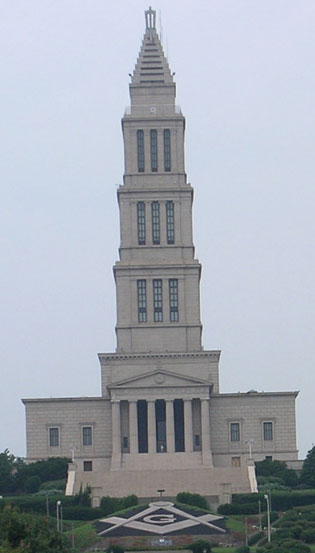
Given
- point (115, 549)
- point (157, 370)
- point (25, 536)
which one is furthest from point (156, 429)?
point (25, 536)

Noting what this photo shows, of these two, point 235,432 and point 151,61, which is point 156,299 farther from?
point 151,61

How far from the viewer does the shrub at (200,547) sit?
261 ft

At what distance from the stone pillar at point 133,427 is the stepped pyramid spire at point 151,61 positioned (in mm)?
22987

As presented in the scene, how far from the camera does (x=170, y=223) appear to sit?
113188mm

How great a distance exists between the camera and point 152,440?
351 ft

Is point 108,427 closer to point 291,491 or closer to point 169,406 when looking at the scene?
point 169,406

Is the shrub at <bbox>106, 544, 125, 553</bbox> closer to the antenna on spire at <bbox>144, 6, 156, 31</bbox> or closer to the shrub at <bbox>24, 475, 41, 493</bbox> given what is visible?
the shrub at <bbox>24, 475, 41, 493</bbox>

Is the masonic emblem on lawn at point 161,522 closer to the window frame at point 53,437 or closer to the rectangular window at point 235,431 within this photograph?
the rectangular window at point 235,431

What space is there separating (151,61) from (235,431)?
2646cm

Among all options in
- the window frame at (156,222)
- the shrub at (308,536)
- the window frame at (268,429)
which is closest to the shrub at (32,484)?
the window frame at (268,429)

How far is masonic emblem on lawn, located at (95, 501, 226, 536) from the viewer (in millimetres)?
85562

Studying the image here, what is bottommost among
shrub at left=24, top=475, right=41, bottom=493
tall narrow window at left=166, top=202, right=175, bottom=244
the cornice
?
shrub at left=24, top=475, right=41, bottom=493

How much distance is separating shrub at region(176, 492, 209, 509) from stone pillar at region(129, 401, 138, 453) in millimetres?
12878

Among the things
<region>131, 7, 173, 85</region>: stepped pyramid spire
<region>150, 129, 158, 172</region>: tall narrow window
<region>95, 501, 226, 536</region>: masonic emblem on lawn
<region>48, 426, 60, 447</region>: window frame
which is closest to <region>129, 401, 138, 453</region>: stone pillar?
<region>48, 426, 60, 447</region>: window frame
